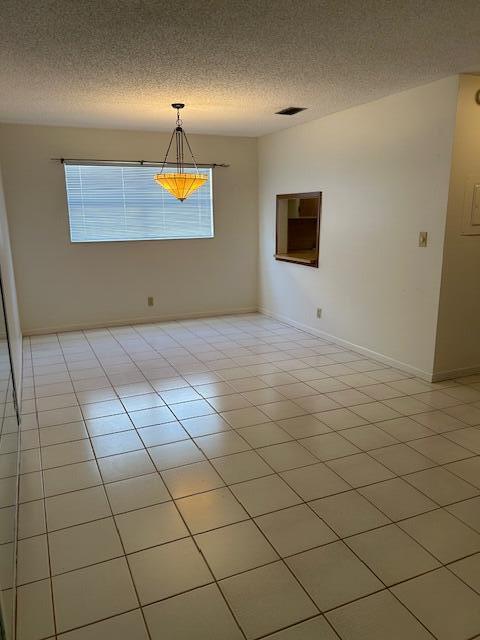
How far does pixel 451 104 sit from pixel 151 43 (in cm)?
220

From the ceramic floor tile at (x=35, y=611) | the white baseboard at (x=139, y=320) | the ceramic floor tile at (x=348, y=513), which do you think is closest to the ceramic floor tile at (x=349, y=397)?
the ceramic floor tile at (x=348, y=513)

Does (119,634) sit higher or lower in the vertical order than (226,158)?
lower

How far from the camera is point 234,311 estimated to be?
6430 mm

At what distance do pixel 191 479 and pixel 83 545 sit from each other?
63 cm

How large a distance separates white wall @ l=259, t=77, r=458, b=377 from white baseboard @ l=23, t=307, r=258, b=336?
120 centimetres

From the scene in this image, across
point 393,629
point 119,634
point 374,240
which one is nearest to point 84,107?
point 374,240

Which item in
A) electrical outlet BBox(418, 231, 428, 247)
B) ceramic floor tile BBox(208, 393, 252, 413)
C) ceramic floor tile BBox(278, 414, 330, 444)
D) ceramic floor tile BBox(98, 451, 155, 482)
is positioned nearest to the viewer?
ceramic floor tile BBox(98, 451, 155, 482)

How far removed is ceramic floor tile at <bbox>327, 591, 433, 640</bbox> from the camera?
4.96 ft

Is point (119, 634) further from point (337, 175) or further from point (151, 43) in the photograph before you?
point (337, 175)

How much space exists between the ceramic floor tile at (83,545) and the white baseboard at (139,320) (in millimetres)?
3776

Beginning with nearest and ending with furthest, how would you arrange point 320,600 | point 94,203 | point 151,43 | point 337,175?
point 320,600, point 151,43, point 337,175, point 94,203

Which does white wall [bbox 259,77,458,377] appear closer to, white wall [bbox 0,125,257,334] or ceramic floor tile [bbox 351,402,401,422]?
ceramic floor tile [bbox 351,402,401,422]

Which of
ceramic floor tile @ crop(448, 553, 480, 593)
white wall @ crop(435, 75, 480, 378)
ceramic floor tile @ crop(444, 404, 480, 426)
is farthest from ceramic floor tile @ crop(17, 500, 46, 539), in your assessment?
white wall @ crop(435, 75, 480, 378)

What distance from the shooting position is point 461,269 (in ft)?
11.8
